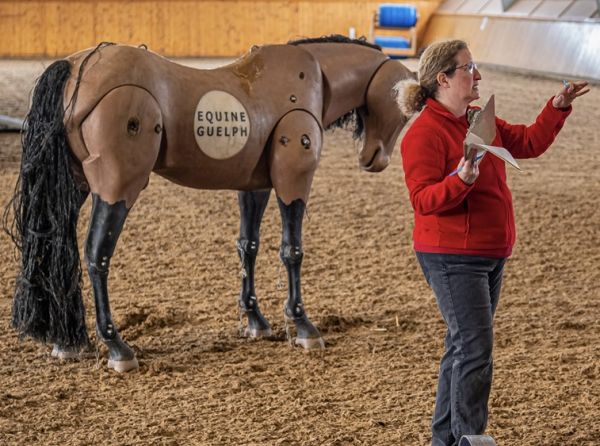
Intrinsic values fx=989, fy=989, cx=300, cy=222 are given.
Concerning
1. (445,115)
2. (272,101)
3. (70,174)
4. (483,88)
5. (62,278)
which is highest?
(445,115)

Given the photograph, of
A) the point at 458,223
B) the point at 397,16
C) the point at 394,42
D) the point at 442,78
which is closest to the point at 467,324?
the point at 458,223

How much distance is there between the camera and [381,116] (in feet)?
16.8

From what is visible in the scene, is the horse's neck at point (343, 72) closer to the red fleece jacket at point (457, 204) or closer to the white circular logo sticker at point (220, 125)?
the white circular logo sticker at point (220, 125)

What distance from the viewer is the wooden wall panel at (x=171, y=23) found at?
71.1 ft

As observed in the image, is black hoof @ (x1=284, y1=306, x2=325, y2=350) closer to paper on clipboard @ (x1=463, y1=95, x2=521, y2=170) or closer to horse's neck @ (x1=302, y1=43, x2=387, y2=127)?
horse's neck @ (x1=302, y1=43, x2=387, y2=127)

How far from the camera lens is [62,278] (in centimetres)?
446

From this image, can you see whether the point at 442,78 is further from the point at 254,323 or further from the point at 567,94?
the point at 254,323

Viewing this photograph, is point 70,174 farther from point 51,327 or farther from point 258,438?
point 258,438

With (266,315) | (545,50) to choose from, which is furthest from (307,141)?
(545,50)

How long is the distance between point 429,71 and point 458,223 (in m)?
0.51

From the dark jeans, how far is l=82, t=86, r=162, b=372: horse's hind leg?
5.32 feet

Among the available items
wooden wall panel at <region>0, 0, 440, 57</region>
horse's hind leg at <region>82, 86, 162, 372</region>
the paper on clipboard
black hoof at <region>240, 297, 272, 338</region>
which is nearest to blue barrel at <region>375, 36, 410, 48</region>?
wooden wall panel at <region>0, 0, 440, 57</region>

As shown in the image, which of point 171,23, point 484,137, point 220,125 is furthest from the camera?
point 171,23

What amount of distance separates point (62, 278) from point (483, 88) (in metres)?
12.0
